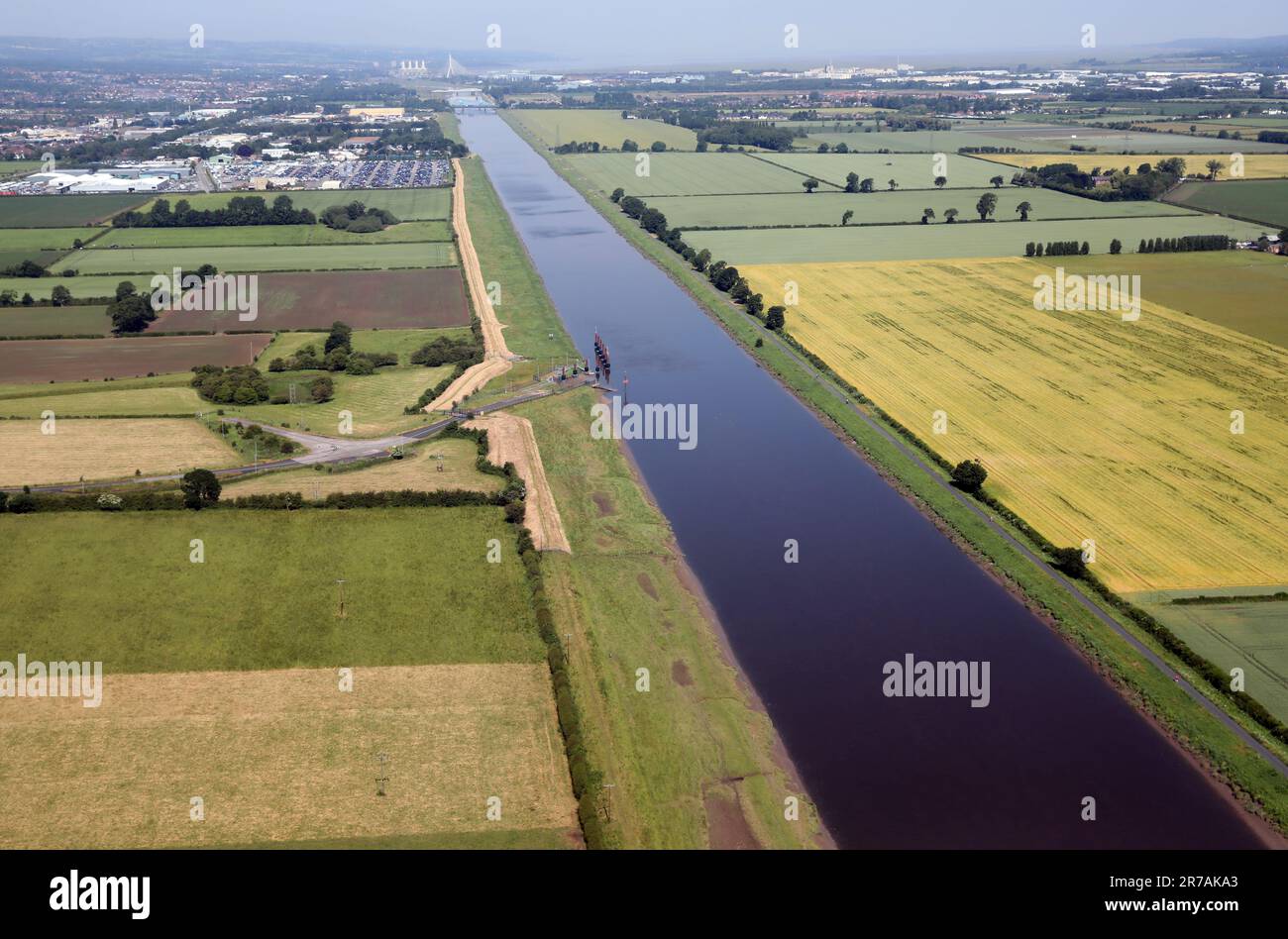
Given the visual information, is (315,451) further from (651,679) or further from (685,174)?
(685,174)

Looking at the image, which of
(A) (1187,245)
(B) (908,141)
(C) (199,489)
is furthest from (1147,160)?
(C) (199,489)

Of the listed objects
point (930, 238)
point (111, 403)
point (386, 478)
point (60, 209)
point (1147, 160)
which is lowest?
point (386, 478)

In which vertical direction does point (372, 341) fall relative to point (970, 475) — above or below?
above

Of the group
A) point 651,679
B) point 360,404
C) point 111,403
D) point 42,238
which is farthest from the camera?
point 42,238

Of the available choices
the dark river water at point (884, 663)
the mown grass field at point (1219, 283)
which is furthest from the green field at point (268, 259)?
the mown grass field at point (1219, 283)

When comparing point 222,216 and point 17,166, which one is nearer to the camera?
point 222,216

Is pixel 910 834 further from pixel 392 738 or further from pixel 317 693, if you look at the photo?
pixel 317 693

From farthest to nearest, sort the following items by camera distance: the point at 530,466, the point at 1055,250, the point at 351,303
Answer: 1. the point at 1055,250
2. the point at 351,303
3. the point at 530,466
